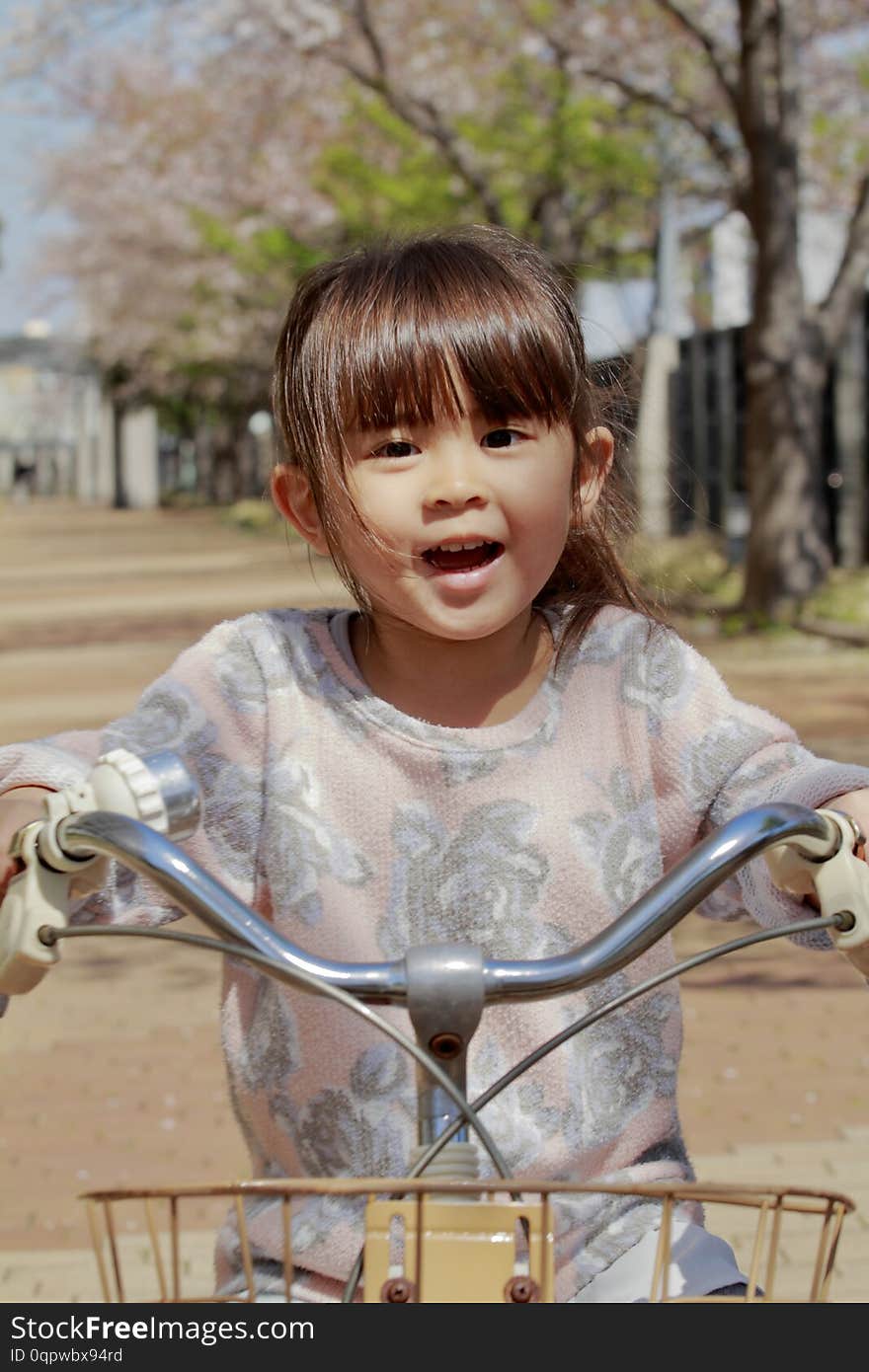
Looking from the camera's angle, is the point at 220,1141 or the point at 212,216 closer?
the point at 220,1141

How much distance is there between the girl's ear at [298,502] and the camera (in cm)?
211

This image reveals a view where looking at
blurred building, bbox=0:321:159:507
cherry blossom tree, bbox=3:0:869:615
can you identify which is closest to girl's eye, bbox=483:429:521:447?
cherry blossom tree, bbox=3:0:869:615

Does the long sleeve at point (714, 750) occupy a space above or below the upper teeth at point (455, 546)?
below

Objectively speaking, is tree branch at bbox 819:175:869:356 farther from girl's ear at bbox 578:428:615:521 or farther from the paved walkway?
girl's ear at bbox 578:428:615:521

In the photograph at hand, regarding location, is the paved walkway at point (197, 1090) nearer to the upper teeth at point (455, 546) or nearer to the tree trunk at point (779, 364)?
the upper teeth at point (455, 546)

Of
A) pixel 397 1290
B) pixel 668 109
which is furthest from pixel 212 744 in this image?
pixel 668 109

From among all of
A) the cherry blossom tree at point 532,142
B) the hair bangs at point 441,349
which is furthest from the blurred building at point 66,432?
the hair bangs at point 441,349

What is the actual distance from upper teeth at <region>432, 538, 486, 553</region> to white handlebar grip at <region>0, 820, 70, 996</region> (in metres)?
0.55

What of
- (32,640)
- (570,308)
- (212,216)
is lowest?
(32,640)

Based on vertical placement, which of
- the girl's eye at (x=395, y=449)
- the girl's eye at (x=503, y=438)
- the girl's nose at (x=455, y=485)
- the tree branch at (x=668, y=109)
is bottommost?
the girl's nose at (x=455, y=485)

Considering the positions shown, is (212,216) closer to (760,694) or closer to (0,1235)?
(760,694)

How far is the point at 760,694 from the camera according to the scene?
11.4m
